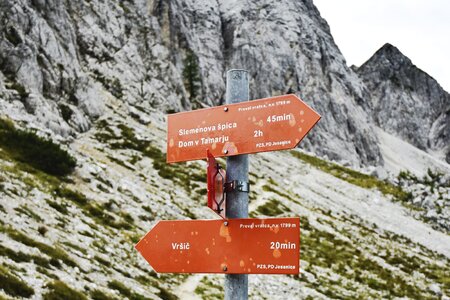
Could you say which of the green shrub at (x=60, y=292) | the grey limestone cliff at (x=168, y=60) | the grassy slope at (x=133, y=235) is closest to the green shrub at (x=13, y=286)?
the grassy slope at (x=133, y=235)

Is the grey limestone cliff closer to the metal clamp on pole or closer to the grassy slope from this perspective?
the grassy slope

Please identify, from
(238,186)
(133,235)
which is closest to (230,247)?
(238,186)

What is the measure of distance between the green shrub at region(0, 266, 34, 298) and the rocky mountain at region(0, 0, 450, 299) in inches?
2.7

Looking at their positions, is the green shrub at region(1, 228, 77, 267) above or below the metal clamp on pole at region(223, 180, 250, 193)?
below

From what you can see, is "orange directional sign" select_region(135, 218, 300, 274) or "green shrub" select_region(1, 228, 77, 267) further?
"green shrub" select_region(1, 228, 77, 267)

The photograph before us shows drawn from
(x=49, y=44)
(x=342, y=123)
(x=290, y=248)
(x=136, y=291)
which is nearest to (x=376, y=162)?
(x=342, y=123)

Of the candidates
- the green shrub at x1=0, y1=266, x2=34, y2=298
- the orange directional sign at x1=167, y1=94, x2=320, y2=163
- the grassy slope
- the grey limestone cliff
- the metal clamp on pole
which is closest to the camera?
the metal clamp on pole

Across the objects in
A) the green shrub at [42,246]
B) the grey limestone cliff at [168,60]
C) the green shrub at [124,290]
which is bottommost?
the green shrub at [124,290]

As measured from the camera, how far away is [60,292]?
59.1 feet

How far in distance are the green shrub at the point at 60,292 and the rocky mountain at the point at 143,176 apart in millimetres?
80

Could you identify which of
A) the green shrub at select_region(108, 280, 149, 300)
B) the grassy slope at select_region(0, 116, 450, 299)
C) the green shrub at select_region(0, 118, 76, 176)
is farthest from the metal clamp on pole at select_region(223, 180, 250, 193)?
the green shrub at select_region(0, 118, 76, 176)

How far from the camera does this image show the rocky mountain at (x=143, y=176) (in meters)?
25.9

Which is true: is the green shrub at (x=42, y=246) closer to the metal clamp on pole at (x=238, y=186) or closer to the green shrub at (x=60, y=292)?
the green shrub at (x=60, y=292)

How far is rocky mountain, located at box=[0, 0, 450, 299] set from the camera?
25906 millimetres
